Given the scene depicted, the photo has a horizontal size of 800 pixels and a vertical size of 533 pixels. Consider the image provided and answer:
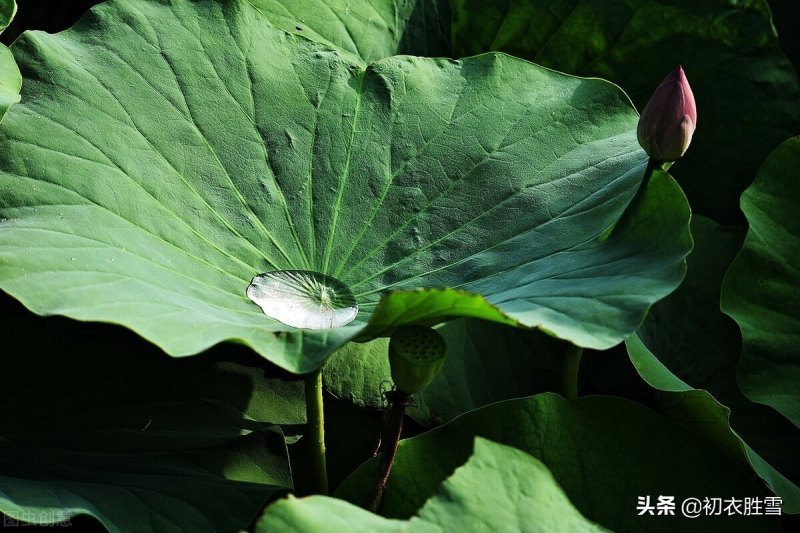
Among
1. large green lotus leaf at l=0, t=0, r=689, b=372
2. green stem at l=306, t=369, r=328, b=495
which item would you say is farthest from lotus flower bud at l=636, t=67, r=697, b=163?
green stem at l=306, t=369, r=328, b=495

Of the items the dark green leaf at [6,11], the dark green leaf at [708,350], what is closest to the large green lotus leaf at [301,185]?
the dark green leaf at [6,11]

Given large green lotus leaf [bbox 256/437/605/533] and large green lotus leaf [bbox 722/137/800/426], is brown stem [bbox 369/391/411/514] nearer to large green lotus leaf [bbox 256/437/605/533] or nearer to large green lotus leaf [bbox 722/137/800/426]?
large green lotus leaf [bbox 256/437/605/533]

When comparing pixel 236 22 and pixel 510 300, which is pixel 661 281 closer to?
pixel 510 300

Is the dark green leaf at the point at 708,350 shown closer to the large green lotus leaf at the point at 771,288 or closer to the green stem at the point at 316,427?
the large green lotus leaf at the point at 771,288

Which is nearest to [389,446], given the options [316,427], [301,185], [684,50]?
[316,427]

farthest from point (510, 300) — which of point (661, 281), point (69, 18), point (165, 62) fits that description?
point (69, 18)

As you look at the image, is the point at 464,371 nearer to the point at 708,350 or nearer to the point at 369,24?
the point at 708,350
